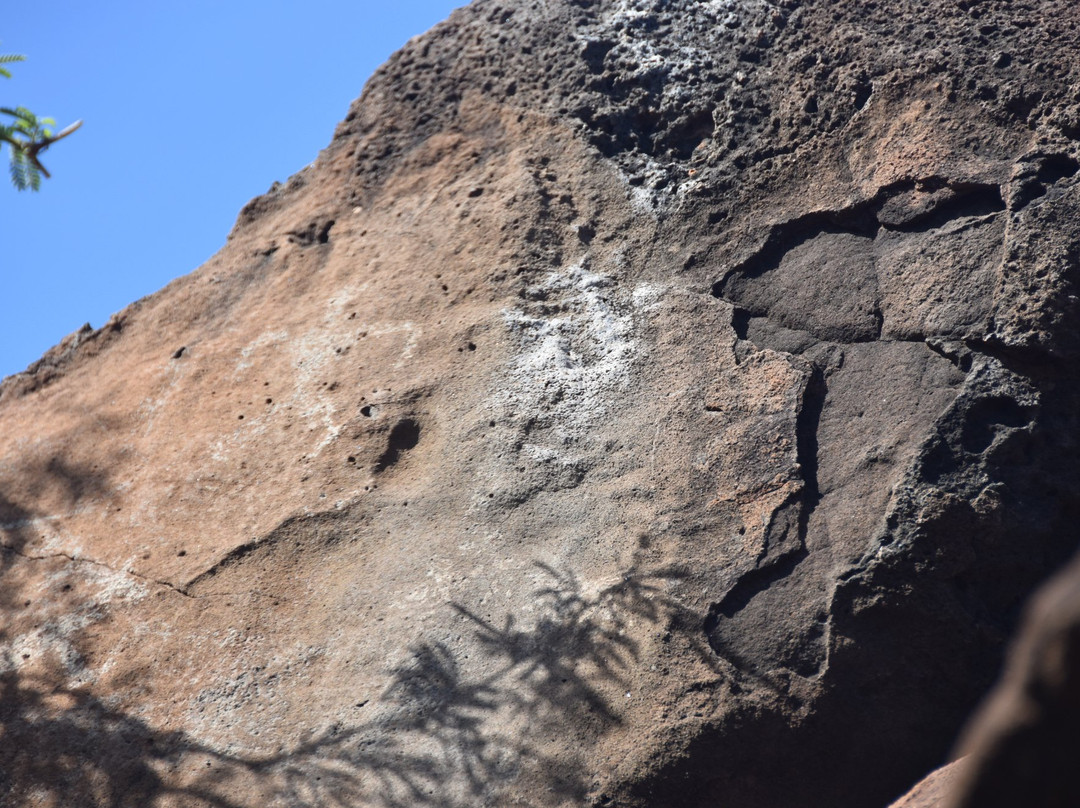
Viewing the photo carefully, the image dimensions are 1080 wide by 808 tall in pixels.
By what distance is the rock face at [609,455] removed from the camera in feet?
8.33

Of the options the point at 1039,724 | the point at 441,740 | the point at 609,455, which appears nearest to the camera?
the point at 1039,724

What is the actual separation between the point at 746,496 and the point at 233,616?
1719mm

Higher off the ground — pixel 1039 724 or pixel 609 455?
pixel 609 455

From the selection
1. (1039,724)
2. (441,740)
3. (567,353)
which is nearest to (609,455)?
(567,353)

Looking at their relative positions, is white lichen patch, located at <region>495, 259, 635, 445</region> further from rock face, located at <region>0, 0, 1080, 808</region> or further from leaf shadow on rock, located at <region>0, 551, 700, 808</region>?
leaf shadow on rock, located at <region>0, 551, 700, 808</region>

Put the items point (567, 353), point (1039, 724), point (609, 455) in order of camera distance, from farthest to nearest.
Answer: point (567, 353) → point (609, 455) → point (1039, 724)

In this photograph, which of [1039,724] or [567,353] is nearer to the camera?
[1039,724]

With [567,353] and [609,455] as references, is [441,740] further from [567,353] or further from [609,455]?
[567,353]

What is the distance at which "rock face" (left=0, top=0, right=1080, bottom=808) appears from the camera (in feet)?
8.33

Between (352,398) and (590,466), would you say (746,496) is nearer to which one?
(590,466)

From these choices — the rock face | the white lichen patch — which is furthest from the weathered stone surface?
the white lichen patch

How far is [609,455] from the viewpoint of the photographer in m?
3.12

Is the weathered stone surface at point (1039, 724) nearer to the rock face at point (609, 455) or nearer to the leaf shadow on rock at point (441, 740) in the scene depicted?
the rock face at point (609, 455)

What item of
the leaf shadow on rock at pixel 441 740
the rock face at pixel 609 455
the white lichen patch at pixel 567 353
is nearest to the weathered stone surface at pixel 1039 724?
the rock face at pixel 609 455
